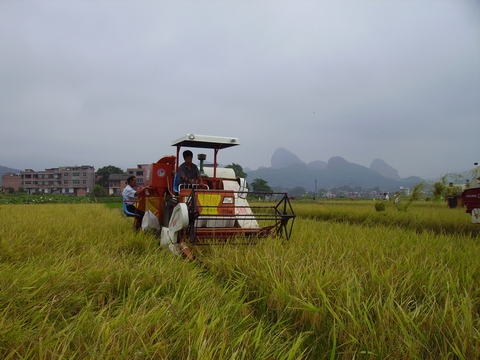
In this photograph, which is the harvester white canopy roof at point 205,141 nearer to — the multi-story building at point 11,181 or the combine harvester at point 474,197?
the combine harvester at point 474,197

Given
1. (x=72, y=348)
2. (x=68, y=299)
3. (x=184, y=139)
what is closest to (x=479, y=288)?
(x=72, y=348)

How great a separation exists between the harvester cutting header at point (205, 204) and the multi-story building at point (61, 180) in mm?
80320

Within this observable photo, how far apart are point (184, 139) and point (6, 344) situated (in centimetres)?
425

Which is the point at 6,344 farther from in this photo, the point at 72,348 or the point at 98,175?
the point at 98,175

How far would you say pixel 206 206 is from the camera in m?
4.33

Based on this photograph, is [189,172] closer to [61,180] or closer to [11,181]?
[61,180]

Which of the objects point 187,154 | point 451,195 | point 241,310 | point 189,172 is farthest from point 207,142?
point 451,195

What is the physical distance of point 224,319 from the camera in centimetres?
229

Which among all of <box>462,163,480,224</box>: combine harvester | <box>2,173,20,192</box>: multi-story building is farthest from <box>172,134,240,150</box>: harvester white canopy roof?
<box>2,173,20,192</box>: multi-story building

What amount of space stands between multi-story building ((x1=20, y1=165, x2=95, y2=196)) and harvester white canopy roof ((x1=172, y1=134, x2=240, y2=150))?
80.7m

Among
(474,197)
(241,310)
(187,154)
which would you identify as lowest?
(241,310)

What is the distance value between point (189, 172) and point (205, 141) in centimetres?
60

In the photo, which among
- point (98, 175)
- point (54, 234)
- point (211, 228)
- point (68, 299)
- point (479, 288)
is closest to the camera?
point (68, 299)

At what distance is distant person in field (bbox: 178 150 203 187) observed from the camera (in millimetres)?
5705
